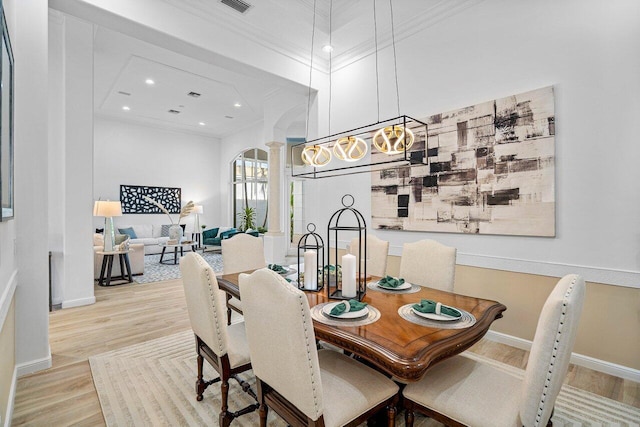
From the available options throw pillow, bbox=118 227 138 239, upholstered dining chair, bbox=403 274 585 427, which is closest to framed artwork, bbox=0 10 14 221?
upholstered dining chair, bbox=403 274 585 427

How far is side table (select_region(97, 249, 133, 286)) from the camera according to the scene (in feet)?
16.2

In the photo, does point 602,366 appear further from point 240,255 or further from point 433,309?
point 240,255

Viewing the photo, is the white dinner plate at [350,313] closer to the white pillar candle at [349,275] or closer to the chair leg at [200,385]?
the white pillar candle at [349,275]

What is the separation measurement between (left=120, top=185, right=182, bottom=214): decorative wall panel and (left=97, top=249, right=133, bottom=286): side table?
11.1 feet

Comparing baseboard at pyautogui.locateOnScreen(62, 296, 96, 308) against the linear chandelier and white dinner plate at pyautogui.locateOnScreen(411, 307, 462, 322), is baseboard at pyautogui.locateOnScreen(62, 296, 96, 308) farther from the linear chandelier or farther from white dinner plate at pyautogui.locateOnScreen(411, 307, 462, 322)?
white dinner plate at pyautogui.locateOnScreen(411, 307, 462, 322)

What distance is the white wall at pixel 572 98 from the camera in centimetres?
226

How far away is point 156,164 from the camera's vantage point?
870cm

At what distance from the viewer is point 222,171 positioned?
9797 millimetres

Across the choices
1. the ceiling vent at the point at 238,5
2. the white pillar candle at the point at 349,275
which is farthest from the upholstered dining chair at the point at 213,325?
the ceiling vent at the point at 238,5

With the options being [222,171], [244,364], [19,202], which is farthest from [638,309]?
[222,171]

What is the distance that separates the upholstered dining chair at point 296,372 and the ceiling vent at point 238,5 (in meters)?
2.99

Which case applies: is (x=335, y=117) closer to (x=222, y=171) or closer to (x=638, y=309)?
(x=638, y=309)

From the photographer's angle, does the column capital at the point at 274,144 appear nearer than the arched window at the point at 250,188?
Yes

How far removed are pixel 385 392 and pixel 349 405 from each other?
0.20 metres
